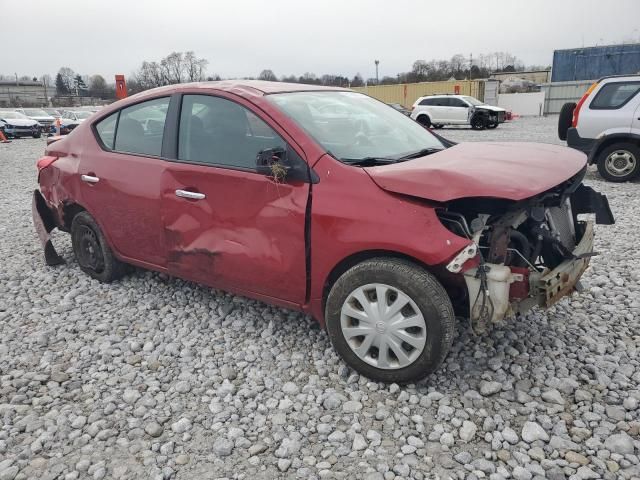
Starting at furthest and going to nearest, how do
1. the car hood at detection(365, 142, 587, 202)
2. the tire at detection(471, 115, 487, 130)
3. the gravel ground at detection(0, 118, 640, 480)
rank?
1. the tire at detection(471, 115, 487, 130)
2. the car hood at detection(365, 142, 587, 202)
3. the gravel ground at detection(0, 118, 640, 480)

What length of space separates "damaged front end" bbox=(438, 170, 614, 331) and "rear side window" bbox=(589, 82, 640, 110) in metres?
6.47

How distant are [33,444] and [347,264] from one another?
183 cm

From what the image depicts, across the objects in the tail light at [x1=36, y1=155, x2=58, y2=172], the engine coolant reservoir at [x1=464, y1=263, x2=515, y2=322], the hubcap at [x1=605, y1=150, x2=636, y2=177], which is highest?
the tail light at [x1=36, y1=155, x2=58, y2=172]

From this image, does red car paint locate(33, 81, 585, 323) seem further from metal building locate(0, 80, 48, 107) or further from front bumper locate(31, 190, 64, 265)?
metal building locate(0, 80, 48, 107)

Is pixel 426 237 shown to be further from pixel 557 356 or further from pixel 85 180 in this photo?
pixel 85 180

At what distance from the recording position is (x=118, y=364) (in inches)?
130

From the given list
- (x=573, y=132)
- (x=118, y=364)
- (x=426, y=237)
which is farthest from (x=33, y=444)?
(x=573, y=132)

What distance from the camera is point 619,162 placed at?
29.1 ft

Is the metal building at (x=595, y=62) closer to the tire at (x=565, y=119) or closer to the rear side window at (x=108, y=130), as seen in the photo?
the tire at (x=565, y=119)

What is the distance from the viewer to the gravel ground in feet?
7.87

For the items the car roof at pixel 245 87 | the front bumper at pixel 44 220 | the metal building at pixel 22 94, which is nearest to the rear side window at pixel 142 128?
the car roof at pixel 245 87

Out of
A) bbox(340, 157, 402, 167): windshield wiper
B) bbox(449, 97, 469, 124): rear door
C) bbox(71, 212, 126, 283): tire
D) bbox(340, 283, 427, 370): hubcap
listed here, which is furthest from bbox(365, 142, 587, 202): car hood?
bbox(449, 97, 469, 124): rear door

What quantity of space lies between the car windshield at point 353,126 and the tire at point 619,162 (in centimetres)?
630

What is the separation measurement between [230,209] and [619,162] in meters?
8.03
